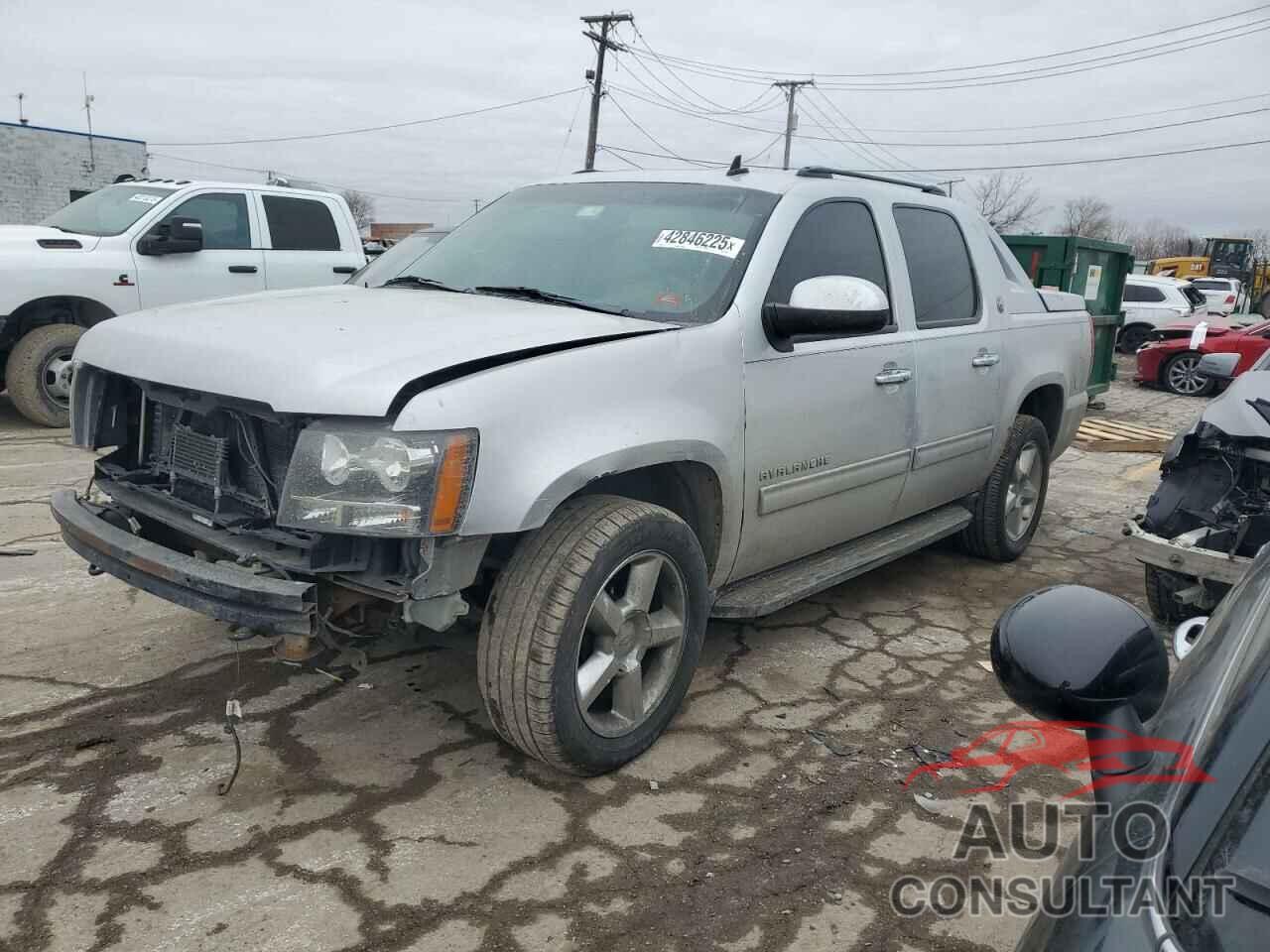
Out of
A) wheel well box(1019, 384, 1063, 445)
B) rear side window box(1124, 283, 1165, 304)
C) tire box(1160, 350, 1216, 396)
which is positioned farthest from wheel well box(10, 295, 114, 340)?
rear side window box(1124, 283, 1165, 304)

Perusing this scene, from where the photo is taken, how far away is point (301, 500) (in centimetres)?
246

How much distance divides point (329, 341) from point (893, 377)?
224 cm

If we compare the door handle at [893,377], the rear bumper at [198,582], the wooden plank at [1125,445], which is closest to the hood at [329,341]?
the rear bumper at [198,582]

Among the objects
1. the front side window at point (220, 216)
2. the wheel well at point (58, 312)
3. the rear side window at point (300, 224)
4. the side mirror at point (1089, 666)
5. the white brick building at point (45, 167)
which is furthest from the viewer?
the white brick building at point (45, 167)

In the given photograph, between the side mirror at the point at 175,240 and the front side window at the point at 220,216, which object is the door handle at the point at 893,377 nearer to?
the side mirror at the point at 175,240

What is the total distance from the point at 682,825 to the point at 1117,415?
11.0 metres

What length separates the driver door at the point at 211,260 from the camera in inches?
318

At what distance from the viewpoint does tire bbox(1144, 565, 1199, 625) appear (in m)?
4.36

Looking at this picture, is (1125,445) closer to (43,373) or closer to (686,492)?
(686,492)

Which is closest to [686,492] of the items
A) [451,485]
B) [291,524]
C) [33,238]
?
[451,485]

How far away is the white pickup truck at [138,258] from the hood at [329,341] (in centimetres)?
498

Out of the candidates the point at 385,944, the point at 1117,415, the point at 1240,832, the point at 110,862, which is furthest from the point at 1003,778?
the point at 1117,415

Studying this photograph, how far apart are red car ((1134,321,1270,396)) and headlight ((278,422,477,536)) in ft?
45.1

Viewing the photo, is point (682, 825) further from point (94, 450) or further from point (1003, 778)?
point (94, 450)
